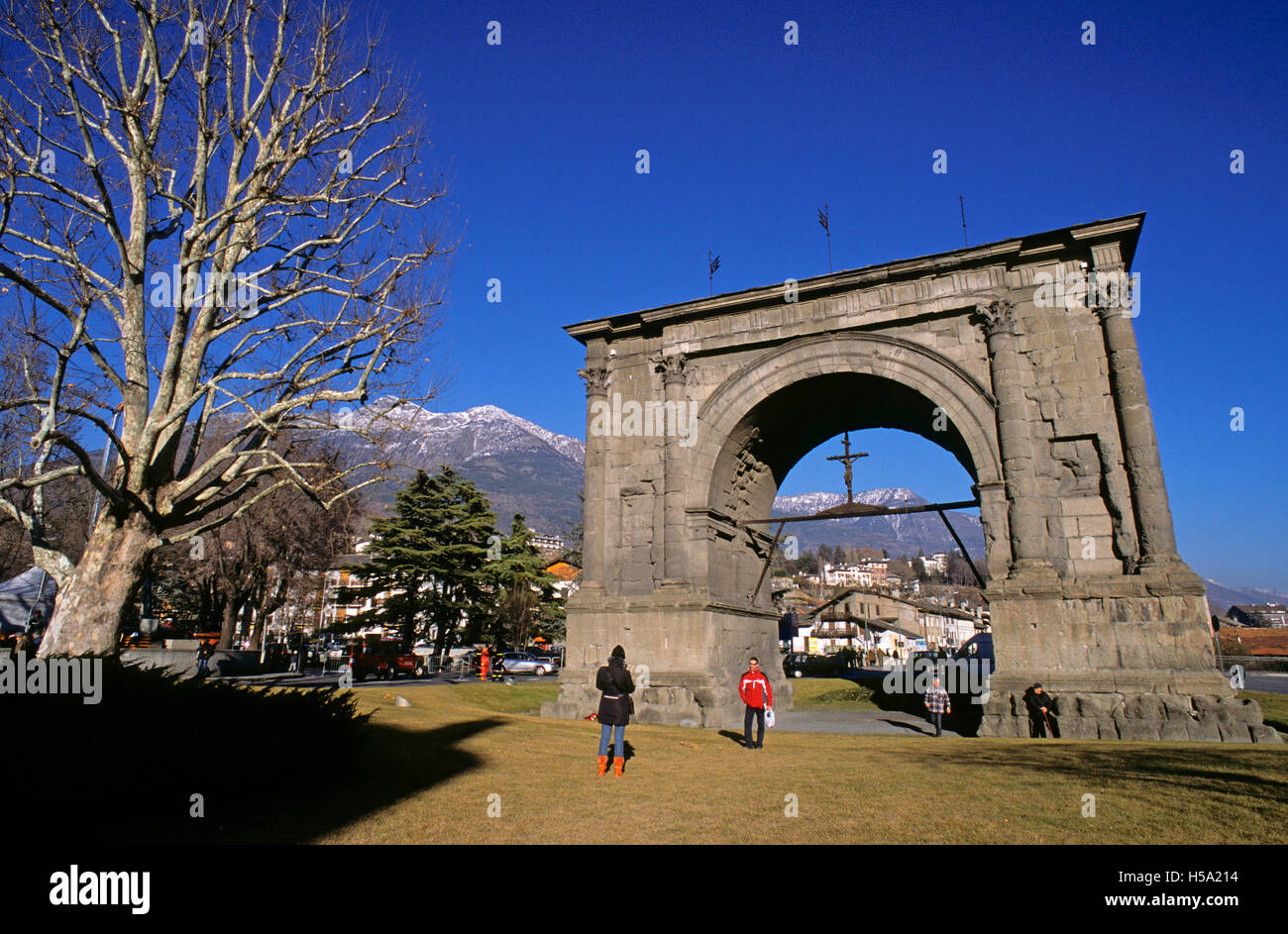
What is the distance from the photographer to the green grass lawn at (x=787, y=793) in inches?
241

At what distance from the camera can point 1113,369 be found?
1455 centimetres

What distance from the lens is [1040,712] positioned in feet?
43.3

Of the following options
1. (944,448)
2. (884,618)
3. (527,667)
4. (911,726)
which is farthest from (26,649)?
(884,618)

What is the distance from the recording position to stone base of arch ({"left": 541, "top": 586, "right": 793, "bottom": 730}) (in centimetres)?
1642

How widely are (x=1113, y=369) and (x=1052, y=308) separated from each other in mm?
1887

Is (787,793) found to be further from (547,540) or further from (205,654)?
(547,540)

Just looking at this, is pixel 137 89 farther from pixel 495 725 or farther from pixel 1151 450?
pixel 1151 450

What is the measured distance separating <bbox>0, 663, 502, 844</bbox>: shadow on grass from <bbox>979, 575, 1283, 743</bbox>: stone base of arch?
438 inches

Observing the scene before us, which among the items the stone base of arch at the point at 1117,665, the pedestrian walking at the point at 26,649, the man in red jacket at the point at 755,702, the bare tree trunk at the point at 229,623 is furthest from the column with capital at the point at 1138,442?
the bare tree trunk at the point at 229,623

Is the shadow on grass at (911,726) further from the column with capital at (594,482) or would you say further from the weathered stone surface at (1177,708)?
the column with capital at (594,482)

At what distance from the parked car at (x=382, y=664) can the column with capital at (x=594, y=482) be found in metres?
19.0

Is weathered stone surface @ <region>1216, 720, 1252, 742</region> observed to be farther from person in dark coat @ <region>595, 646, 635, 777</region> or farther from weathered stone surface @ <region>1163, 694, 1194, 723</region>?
person in dark coat @ <region>595, 646, 635, 777</region>

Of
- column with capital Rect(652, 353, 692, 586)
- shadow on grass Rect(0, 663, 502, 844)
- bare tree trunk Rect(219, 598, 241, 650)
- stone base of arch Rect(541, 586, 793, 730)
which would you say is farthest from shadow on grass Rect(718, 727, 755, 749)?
bare tree trunk Rect(219, 598, 241, 650)
